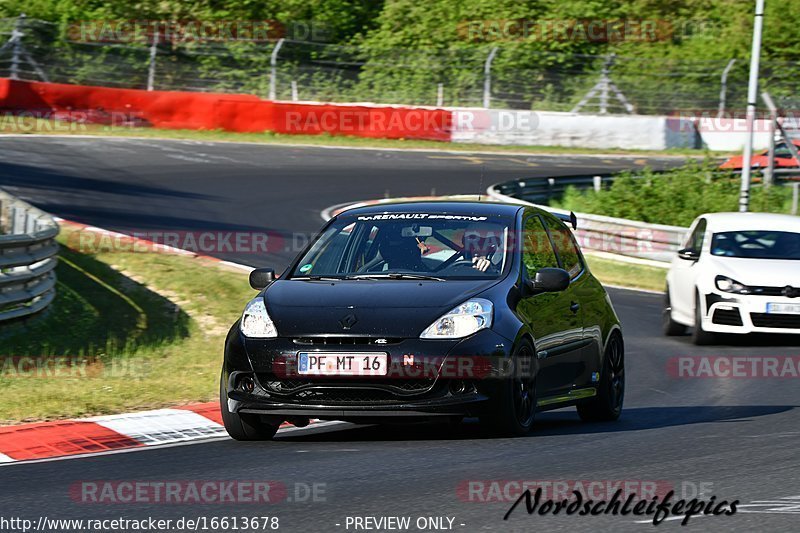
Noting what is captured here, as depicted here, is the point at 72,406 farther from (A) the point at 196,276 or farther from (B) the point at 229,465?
(A) the point at 196,276

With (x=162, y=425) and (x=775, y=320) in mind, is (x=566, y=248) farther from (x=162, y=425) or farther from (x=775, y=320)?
(x=775, y=320)

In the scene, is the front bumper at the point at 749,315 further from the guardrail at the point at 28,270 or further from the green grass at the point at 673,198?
the green grass at the point at 673,198

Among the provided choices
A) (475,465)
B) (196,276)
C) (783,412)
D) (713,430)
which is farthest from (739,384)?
(196,276)

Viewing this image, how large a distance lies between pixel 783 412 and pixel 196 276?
9.12 metres

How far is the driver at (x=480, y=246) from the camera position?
9102mm

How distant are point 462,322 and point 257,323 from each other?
3.98 ft

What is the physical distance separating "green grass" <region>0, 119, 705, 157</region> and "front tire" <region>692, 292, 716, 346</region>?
2122 cm

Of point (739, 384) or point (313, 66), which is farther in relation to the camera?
point (313, 66)

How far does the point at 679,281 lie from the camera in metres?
16.7

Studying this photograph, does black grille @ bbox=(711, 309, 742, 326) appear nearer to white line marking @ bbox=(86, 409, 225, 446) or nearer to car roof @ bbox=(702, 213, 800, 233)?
car roof @ bbox=(702, 213, 800, 233)

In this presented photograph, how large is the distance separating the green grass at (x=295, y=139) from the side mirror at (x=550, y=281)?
1029 inches

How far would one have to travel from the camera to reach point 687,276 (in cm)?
1647

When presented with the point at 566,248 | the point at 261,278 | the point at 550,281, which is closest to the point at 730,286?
the point at 566,248

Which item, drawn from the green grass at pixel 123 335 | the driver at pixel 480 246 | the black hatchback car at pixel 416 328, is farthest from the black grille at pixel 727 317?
the driver at pixel 480 246
